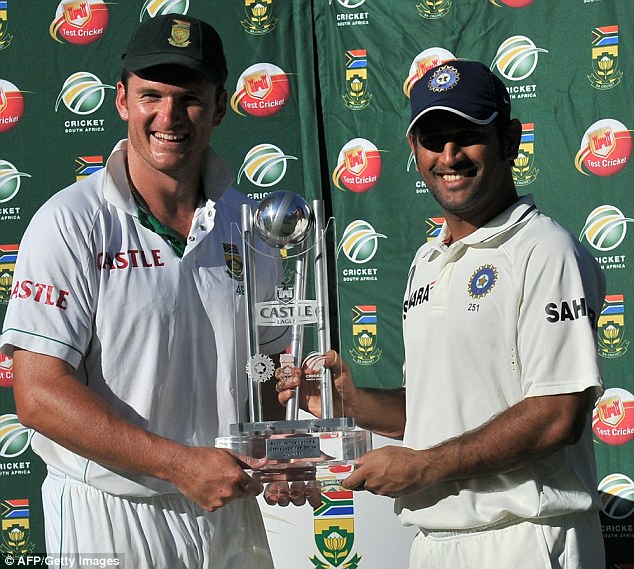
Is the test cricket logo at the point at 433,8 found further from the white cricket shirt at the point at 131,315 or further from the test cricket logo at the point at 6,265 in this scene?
the white cricket shirt at the point at 131,315

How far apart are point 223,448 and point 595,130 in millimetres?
2565

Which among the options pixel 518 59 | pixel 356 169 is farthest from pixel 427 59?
pixel 356 169

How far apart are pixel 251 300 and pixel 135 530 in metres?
0.57

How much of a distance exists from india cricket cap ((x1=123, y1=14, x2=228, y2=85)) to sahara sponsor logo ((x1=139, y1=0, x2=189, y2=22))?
2134 millimetres

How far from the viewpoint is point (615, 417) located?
13.6 feet

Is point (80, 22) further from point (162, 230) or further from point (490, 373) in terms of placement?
point (490, 373)

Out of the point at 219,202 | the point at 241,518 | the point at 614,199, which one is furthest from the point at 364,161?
the point at 241,518

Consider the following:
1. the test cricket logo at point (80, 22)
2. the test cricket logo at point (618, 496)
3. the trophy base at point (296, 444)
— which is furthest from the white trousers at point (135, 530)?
the test cricket logo at point (80, 22)

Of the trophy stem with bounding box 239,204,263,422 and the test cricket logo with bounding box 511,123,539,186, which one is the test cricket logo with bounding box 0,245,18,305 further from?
the trophy stem with bounding box 239,204,263,422

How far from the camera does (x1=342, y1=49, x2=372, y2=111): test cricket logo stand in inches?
174

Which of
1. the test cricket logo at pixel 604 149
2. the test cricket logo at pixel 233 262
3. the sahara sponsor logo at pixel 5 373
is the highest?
the test cricket logo at pixel 604 149

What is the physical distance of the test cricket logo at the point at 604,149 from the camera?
4.21 metres

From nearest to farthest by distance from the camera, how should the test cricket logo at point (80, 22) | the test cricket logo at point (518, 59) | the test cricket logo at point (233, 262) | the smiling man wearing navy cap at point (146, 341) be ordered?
the smiling man wearing navy cap at point (146, 341), the test cricket logo at point (233, 262), the test cricket logo at point (518, 59), the test cricket logo at point (80, 22)

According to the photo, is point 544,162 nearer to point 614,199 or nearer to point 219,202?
point 614,199
